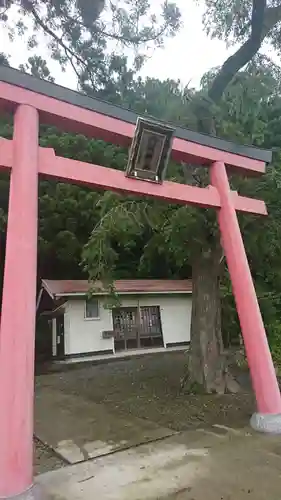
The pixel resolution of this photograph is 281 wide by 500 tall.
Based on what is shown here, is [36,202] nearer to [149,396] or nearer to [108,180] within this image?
[108,180]

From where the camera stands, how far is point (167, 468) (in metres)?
4.03

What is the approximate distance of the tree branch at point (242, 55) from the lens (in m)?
7.59

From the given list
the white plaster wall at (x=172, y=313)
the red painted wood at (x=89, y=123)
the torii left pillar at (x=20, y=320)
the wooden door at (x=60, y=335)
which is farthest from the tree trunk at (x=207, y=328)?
the white plaster wall at (x=172, y=313)

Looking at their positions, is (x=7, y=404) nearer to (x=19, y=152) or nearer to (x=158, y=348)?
(x=19, y=152)

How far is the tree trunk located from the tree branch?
3.14 meters

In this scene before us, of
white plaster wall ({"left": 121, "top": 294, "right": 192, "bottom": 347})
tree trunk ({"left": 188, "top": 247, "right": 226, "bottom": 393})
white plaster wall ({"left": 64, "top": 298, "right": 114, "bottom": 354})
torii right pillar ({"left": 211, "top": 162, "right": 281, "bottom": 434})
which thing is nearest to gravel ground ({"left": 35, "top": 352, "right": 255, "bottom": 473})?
tree trunk ({"left": 188, "top": 247, "right": 226, "bottom": 393})

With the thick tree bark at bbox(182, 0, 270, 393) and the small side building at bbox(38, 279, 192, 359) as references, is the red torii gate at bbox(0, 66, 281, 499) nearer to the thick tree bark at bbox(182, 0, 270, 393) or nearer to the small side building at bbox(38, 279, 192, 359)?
the thick tree bark at bbox(182, 0, 270, 393)

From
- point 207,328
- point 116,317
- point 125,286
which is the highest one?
point 125,286

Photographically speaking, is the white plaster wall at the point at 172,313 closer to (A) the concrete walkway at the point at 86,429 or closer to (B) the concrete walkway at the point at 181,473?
(A) the concrete walkway at the point at 86,429

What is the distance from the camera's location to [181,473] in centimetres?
390

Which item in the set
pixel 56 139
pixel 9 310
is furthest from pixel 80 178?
pixel 56 139

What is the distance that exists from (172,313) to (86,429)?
993 centimetres

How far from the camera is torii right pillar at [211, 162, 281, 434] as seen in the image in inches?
205

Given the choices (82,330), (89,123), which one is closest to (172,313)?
(82,330)
